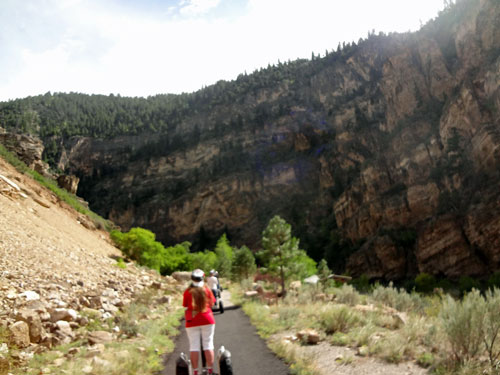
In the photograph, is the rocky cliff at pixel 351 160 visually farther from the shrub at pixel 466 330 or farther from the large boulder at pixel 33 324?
the large boulder at pixel 33 324

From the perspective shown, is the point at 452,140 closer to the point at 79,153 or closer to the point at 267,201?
the point at 267,201

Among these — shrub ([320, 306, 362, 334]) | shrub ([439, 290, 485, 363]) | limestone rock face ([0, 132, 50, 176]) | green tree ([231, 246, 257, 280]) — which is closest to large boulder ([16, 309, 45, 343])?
shrub ([320, 306, 362, 334])

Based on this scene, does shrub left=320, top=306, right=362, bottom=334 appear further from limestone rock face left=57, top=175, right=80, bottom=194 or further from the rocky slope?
limestone rock face left=57, top=175, right=80, bottom=194

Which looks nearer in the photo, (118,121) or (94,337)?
(94,337)

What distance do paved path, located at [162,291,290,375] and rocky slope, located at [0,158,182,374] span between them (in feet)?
7.95

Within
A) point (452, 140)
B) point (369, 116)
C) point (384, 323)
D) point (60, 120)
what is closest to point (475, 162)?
point (452, 140)

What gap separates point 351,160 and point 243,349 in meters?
96.3

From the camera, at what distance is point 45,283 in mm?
11039

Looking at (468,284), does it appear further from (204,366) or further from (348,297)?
(204,366)

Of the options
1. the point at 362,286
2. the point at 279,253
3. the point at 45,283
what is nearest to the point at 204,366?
the point at 45,283

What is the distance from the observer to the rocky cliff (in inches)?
2253

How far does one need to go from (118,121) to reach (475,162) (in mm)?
131471

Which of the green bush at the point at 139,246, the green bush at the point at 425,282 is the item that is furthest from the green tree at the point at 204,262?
the green bush at the point at 425,282

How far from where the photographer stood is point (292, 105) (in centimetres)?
12288
